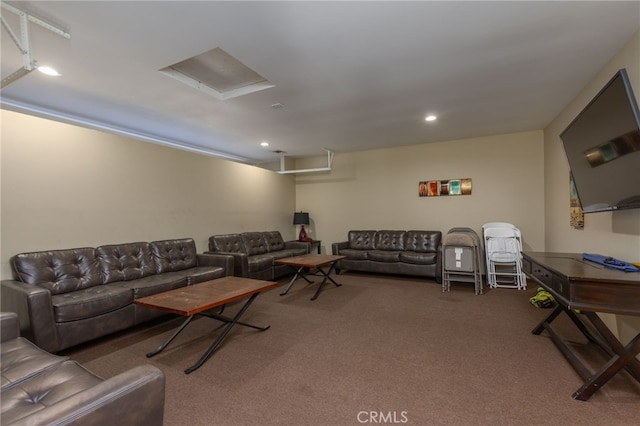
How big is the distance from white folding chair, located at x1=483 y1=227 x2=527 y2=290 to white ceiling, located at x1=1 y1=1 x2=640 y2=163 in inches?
73.0

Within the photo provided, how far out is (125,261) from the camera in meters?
3.38

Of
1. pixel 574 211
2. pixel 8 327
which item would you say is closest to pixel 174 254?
pixel 8 327

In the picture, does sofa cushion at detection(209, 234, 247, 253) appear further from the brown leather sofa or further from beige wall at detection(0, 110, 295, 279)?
the brown leather sofa

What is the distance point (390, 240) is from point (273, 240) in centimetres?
248

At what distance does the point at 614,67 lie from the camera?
2549mm

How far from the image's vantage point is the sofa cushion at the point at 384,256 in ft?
17.1

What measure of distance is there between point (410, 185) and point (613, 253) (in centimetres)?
359

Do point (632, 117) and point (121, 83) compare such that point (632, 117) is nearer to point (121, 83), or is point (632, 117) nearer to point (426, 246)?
point (426, 246)

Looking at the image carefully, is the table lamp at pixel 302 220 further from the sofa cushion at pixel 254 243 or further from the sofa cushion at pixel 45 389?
the sofa cushion at pixel 45 389

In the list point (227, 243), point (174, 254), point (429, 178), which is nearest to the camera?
point (174, 254)

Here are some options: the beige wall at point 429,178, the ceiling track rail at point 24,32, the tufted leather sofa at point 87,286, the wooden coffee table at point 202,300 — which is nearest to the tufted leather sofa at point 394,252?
the beige wall at point 429,178

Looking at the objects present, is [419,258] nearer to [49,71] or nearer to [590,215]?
[590,215]

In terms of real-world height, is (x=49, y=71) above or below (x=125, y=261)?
above

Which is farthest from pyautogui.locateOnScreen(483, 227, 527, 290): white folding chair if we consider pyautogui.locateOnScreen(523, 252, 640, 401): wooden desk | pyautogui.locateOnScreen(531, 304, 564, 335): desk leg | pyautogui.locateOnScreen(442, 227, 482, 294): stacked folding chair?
pyautogui.locateOnScreen(523, 252, 640, 401): wooden desk
